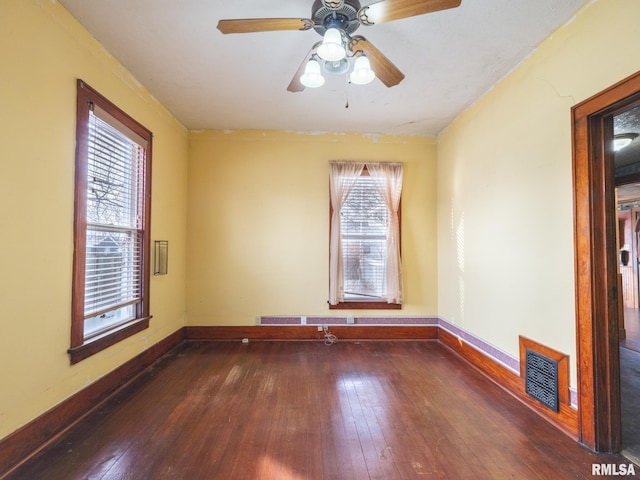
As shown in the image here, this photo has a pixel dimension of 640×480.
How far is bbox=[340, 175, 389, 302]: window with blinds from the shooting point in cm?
397

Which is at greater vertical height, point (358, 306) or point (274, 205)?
point (274, 205)

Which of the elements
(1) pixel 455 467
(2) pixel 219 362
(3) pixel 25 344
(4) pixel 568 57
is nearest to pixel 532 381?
(1) pixel 455 467

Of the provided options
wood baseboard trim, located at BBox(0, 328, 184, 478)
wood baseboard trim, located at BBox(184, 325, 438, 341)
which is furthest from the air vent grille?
wood baseboard trim, located at BBox(0, 328, 184, 478)

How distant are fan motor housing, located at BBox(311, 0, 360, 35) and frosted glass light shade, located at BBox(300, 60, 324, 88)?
7.8 inches

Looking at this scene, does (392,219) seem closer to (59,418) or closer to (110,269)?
(110,269)

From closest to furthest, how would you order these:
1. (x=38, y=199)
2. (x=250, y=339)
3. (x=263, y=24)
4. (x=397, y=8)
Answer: (x=397, y=8), (x=263, y=24), (x=38, y=199), (x=250, y=339)

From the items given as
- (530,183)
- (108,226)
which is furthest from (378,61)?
(108,226)

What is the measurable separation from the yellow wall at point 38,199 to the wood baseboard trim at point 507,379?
3332mm

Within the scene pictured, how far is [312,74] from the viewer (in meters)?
1.94

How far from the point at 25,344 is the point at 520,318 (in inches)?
134

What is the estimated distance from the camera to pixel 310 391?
101 inches

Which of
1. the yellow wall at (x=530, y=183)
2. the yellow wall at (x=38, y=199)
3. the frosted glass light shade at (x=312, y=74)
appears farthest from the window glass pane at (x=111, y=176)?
the yellow wall at (x=530, y=183)

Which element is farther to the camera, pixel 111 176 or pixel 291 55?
pixel 111 176

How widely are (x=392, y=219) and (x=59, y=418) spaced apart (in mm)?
3609
